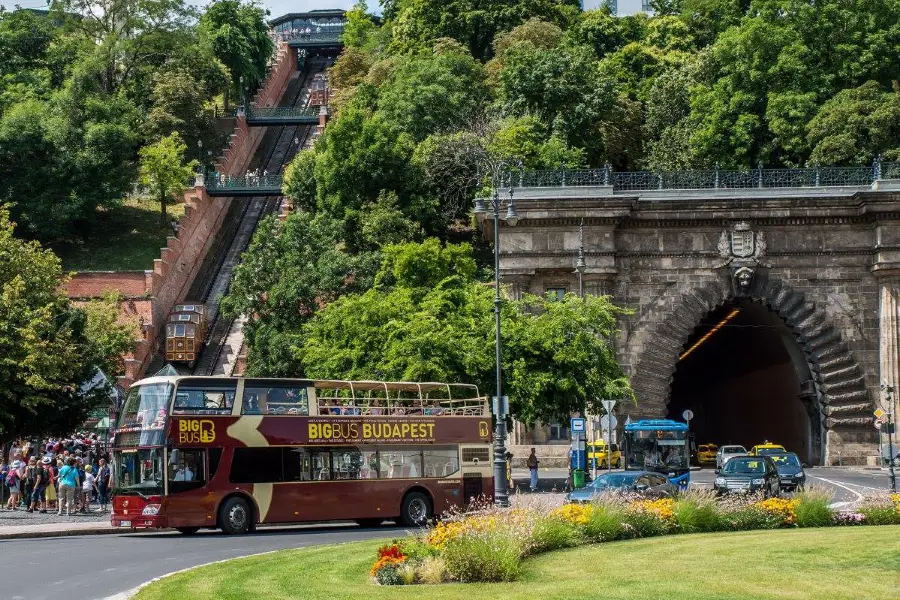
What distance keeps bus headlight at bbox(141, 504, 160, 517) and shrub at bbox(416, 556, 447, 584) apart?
14484mm

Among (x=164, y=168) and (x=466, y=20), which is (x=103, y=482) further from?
(x=466, y=20)

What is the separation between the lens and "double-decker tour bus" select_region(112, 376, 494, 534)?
3791 cm

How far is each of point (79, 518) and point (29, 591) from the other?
19.9 meters

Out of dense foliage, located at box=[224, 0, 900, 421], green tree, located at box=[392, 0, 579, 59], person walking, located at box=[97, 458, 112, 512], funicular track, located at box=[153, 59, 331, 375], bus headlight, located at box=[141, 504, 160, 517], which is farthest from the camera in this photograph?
green tree, located at box=[392, 0, 579, 59]

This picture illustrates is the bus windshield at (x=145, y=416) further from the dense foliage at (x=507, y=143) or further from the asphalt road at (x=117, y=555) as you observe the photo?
the dense foliage at (x=507, y=143)

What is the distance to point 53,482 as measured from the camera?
152 ft

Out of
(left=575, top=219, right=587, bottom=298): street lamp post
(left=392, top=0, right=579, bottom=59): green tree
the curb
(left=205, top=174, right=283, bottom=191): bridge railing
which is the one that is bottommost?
the curb

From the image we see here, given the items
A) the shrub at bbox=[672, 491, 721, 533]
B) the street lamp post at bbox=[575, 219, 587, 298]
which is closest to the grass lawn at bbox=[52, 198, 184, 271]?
the street lamp post at bbox=[575, 219, 587, 298]

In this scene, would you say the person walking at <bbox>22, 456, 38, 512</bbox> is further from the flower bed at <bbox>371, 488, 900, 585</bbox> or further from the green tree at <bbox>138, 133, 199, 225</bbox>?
the green tree at <bbox>138, 133, 199, 225</bbox>

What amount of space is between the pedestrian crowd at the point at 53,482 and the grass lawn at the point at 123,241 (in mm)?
39233

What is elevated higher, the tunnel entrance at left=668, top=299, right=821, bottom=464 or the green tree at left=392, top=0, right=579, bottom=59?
the green tree at left=392, top=0, right=579, bottom=59

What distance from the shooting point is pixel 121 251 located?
3622 inches

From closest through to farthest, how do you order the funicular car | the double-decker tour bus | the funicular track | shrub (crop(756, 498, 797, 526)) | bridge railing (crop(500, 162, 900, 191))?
shrub (crop(756, 498, 797, 526)) → the double-decker tour bus → bridge railing (crop(500, 162, 900, 191)) → the funicular car → the funicular track

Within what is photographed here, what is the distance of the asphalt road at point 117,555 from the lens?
2592cm
